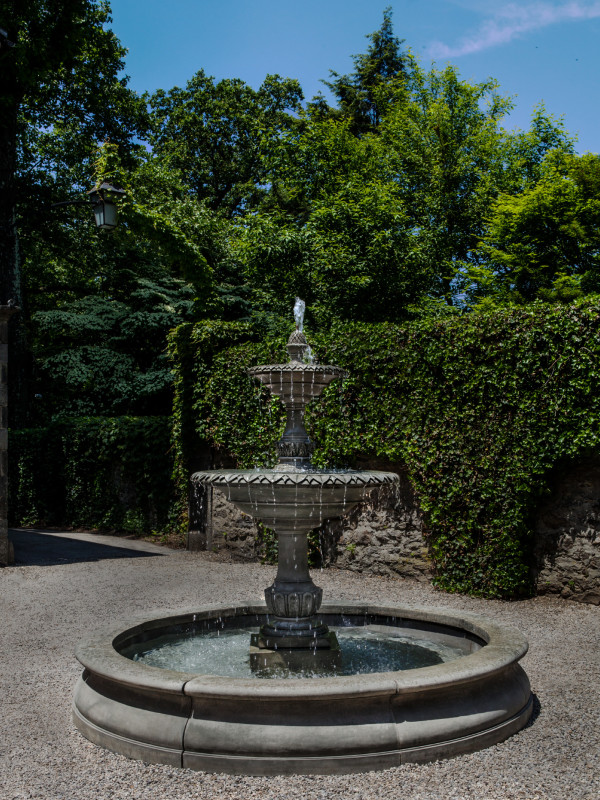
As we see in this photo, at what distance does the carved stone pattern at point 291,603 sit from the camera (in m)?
5.23

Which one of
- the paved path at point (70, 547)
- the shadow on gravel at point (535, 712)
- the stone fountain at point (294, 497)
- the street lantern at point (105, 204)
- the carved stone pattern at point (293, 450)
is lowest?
the paved path at point (70, 547)

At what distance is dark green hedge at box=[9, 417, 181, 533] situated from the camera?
45.5 ft

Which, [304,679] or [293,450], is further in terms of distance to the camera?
[293,450]

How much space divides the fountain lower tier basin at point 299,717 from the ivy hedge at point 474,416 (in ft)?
14.2

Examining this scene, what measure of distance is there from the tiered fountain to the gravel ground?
108 mm

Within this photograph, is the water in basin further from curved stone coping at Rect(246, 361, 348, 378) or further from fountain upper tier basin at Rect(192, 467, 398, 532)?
curved stone coping at Rect(246, 361, 348, 378)

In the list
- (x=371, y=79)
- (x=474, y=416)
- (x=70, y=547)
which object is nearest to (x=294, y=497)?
(x=474, y=416)

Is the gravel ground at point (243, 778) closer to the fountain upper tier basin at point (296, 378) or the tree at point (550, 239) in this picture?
the fountain upper tier basin at point (296, 378)

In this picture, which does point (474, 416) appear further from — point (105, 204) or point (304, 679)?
point (105, 204)

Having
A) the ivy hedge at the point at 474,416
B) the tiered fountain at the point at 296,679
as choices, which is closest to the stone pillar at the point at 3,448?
the ivy hedge at the point at 474,416

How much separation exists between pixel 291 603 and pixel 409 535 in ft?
15.4

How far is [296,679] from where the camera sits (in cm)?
403

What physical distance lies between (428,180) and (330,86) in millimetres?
6907

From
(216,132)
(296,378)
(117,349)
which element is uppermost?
(216,132)
